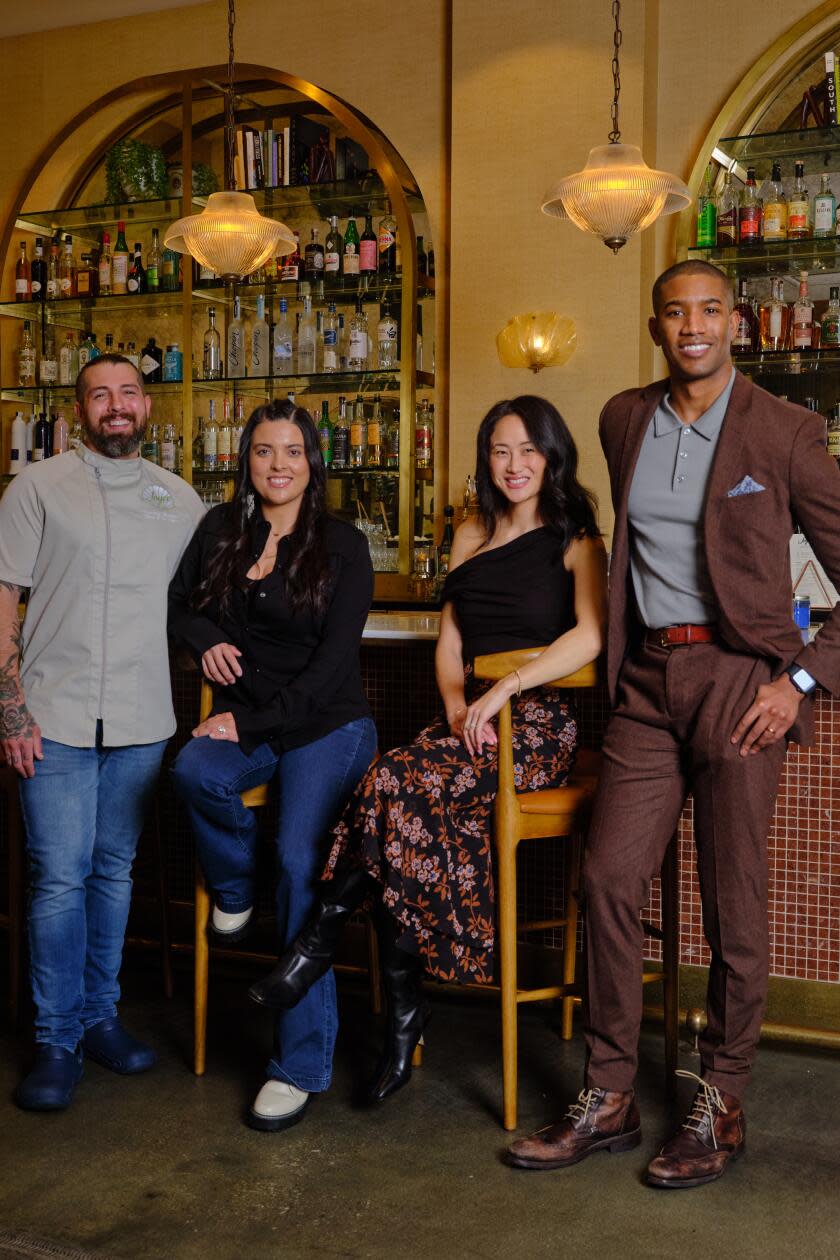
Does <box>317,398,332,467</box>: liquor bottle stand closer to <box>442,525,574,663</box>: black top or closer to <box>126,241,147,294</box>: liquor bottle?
<box>126,241,147,294</box>: liquor bottle

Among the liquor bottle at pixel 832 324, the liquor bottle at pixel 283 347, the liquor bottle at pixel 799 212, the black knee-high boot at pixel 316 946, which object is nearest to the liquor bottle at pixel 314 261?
the liquor bottle at pixel 283 347

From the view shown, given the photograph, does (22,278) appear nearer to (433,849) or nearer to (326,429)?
(326,429)

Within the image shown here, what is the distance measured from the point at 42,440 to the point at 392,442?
6.08 feet

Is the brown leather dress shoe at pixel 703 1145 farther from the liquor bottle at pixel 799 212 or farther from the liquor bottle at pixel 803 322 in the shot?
the liquor bottle at pixel 799 212

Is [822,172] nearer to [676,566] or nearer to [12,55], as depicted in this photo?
[676,566]

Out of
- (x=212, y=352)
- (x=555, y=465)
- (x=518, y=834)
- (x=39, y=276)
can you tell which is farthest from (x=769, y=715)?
(x=39, y=276)

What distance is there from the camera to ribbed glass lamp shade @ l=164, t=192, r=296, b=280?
435 cm

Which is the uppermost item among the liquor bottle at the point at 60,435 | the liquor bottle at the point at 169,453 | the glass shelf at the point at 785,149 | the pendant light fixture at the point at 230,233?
the glass shelf at the point at 785,149

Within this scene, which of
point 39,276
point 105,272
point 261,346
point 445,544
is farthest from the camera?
point 39,276

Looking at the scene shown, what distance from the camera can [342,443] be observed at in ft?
18.4

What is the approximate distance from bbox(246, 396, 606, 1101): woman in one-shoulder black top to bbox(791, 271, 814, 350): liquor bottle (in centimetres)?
248

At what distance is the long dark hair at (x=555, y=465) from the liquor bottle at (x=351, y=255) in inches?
120

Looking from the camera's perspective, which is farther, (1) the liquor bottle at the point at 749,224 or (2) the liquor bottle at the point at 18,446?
(2) the liquor bottle at the point at 18,446

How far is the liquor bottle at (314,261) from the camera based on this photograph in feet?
18.6
